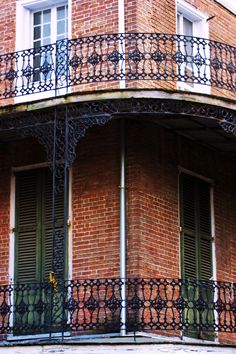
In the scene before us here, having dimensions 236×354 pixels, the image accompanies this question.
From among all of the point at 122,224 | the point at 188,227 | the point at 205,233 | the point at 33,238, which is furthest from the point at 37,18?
the point at 205,233

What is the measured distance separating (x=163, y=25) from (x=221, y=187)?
9.99 feet

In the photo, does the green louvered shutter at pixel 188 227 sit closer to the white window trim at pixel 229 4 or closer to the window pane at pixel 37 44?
the window pane at pixel 37 44

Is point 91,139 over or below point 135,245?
over

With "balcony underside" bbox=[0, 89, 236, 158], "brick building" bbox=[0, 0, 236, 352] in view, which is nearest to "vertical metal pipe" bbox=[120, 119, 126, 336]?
"brick building" bbox=[0, 0, 236, 352]

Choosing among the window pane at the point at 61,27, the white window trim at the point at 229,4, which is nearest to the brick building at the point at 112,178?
the window pane at the point at 61,27

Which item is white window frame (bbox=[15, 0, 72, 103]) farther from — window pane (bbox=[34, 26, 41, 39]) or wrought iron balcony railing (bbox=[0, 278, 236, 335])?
wrought iron balcony railing (bbox=[0, 278, 236, 335])

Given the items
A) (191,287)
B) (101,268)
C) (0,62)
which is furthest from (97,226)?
(0,62)

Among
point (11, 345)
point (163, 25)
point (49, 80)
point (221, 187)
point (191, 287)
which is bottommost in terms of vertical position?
point (11, 345)

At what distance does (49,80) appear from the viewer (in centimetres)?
1827

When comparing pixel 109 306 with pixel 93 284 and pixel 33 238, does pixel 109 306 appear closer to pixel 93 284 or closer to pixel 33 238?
pixel 93 284

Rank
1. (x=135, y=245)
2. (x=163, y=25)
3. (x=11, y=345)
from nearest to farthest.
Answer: (x=11, y=345)
(x=135, y=245)
(x=163, y=25)

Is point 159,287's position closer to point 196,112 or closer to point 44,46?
point 196,112

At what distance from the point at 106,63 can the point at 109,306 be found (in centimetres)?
405

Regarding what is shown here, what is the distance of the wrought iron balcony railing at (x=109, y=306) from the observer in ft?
54.6
